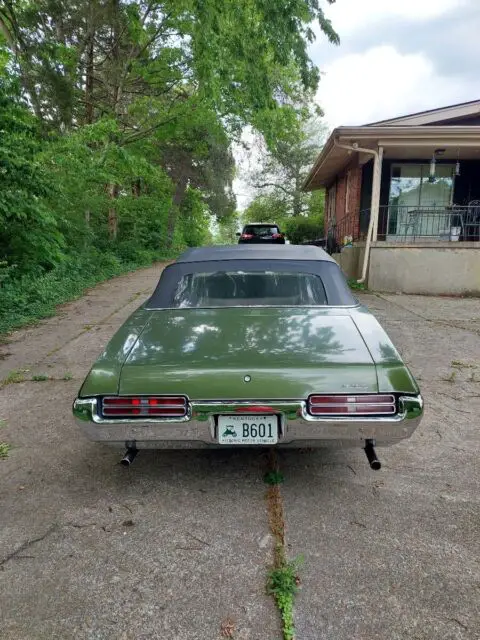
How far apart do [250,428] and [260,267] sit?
4.97 feet

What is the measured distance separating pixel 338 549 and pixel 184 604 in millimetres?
747

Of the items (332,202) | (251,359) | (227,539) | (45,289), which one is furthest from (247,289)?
(332,202)

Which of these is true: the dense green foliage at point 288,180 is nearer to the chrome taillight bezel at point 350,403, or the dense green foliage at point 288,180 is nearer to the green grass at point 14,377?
the green grass at point 14,377

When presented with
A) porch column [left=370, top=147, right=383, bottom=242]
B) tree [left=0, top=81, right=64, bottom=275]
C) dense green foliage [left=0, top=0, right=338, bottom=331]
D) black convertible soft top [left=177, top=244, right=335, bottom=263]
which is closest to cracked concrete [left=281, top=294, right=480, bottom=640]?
black convertible soft top [left=177, top=244, right=335, bottom=263]

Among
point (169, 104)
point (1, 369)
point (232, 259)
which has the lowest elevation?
point (1, 369)

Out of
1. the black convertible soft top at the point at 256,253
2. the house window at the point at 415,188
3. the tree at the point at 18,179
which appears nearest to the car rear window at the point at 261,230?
the house window at the point at 415,188

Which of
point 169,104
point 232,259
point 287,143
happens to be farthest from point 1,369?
point 287,143

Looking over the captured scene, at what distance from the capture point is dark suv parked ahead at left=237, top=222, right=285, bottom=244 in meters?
15.7

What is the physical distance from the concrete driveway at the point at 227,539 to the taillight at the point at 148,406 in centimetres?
57

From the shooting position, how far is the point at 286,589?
1718 millimetres

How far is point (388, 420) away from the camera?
2.06 metres

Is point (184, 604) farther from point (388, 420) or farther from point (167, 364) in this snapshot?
point (388, 420)

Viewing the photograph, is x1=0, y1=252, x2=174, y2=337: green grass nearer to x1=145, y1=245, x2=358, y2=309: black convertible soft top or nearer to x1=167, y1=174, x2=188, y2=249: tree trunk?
x1=145, y1=245, x2=358, y2=309: black convertible soft top

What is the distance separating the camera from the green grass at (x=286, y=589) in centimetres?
158
